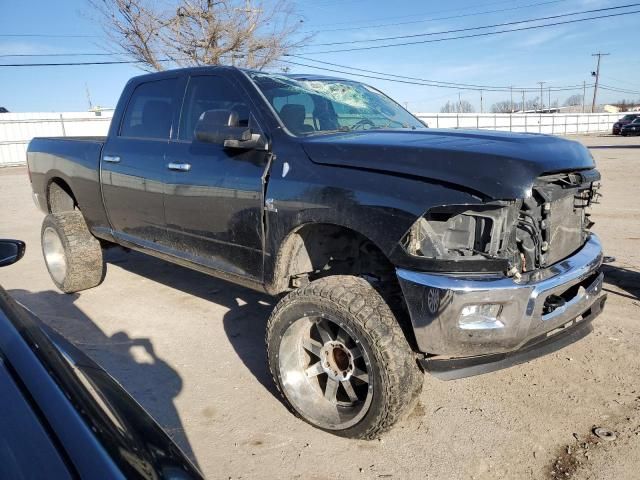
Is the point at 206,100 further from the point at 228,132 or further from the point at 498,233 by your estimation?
the point at 498,233

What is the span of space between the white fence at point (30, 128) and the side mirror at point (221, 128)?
24.5 meters

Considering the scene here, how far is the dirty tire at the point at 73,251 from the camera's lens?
16.7 ft

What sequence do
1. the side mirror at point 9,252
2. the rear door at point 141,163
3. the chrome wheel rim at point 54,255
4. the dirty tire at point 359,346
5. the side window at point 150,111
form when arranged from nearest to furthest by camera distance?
the side mirror at point 9,252 < the dirty tire at point 359,346 < the rear door at point 141,163 < the side window at point 150,111 < the chrome wheel rim at point 54,255

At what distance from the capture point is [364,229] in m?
2.55

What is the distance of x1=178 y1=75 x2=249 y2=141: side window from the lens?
11.5 ft

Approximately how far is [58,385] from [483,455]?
84.8 inches

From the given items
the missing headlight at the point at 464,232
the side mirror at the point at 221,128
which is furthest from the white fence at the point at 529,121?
the missing headlight at the point at 464,232

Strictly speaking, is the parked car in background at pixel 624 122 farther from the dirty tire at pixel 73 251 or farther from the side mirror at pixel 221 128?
the side mirror at pixel 221 128

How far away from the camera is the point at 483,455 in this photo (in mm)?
2604

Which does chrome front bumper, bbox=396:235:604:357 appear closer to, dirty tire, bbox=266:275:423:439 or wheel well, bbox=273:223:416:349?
dirty tire, bbox=266:275:423:439

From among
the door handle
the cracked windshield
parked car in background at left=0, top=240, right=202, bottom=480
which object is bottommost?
parked car in background at left=0, top=240, right=202, bottom=480

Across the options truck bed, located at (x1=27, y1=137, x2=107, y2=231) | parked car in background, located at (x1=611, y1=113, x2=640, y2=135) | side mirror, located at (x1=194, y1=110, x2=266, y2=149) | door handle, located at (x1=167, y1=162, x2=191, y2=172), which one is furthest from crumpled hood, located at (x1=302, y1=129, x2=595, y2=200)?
parked car in background, located at (x1=611, y1=113, x2=640, y2=135)

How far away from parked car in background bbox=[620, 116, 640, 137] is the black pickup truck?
4072 centimetres

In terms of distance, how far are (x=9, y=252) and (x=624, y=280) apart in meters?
5.22
